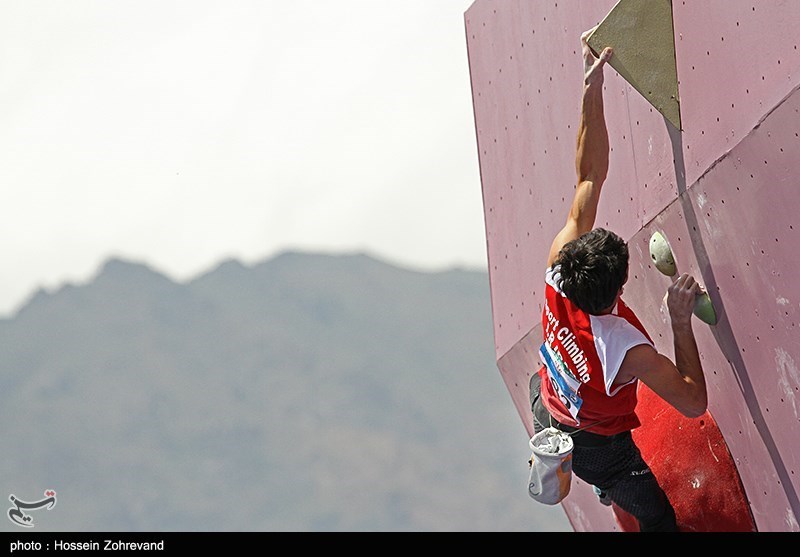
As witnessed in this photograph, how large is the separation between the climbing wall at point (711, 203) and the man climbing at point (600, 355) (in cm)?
17

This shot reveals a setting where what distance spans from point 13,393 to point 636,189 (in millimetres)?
80817

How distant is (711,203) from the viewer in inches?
125

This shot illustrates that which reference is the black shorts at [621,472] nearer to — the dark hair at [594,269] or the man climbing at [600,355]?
the man climbing at [600,355]

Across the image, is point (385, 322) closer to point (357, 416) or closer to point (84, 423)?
point (357, 416)


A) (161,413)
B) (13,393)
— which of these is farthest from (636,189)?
(13,393)

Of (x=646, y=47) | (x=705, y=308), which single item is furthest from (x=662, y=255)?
(x=646, y=47)

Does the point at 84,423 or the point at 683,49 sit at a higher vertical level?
the point at 683,49

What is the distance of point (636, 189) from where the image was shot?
11.9 ft

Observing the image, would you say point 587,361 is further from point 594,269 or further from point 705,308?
point 705,308

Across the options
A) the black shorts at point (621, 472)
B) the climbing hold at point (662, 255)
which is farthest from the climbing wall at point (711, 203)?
the black shorts at point (621, 472)

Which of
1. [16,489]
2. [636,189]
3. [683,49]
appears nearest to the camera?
[683,49]

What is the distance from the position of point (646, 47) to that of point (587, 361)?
0.96 metres

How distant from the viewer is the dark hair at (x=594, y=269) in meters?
2.80
